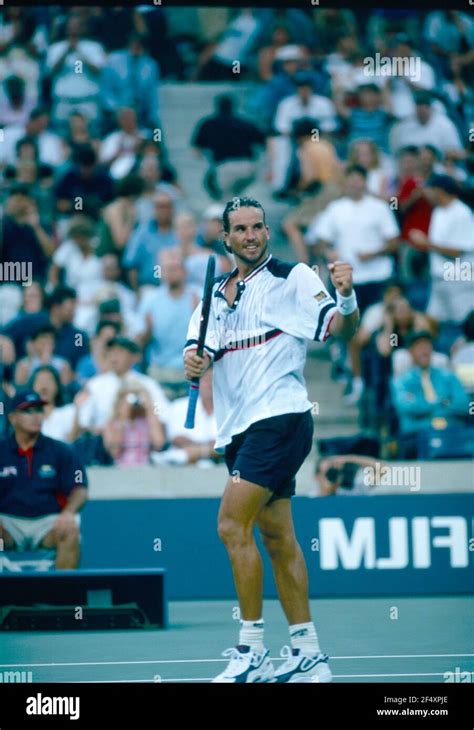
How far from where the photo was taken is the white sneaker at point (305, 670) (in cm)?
784

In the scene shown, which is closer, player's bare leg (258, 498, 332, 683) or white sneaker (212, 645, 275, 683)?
white sneaker (212, 645, 275, 683)

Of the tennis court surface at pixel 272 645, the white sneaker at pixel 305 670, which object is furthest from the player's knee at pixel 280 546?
the tennis court surface at pixel 272 645

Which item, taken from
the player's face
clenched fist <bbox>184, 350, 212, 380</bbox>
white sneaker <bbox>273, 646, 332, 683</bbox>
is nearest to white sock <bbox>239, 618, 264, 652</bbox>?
white sneaker <bbox>273, 646, 332, 683</bbox>

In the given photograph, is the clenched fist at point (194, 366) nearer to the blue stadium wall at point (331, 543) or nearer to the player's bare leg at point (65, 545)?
the player's bare leg at point (65, 545)

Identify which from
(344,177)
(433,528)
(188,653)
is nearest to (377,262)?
(344,177)

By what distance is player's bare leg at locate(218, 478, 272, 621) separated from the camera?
25.7 feet

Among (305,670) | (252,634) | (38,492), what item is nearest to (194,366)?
(252,634)

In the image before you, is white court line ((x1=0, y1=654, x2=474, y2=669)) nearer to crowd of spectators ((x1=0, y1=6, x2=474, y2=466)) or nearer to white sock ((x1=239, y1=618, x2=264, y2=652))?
white sock ((x1=239, y1=618, x2=264, y2=652))

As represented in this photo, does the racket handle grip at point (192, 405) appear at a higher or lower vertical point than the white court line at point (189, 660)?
higher

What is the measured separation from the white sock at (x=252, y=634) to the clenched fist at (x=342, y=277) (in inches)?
64.7

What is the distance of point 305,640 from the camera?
26.0ft

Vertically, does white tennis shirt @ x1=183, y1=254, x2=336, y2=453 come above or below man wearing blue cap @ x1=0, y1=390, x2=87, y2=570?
above

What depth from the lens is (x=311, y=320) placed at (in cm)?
803
